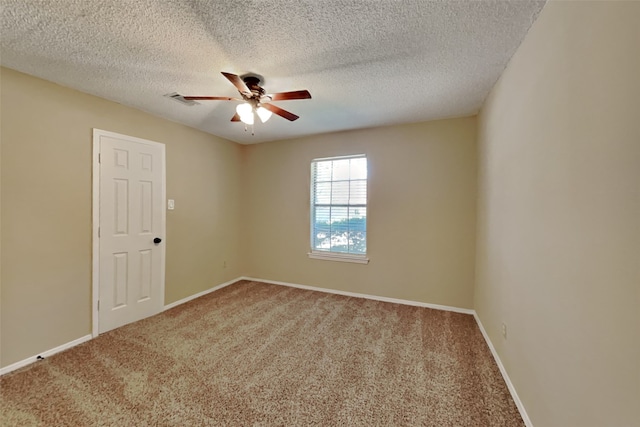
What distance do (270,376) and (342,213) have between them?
7.82 ft

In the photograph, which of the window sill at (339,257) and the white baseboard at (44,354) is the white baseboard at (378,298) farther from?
the white baseboard at (44,354)

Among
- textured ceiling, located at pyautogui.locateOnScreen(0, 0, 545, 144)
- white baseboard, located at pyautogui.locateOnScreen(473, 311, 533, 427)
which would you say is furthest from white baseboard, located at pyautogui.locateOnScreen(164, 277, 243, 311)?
white baseboard, located at pyautogui.locateOnScreen(473, 311, 533, 427)

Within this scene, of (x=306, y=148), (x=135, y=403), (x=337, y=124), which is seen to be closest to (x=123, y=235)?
(x=135, y=403)

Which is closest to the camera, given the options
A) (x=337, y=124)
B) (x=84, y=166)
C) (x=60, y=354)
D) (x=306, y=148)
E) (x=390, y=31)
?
(x=390, y=31)

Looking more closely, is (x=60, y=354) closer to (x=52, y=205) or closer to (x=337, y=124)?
(x=52, y=205)

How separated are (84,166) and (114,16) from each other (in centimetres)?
160

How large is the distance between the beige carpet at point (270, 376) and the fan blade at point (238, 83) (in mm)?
2210

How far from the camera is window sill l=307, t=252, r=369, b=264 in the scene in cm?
358

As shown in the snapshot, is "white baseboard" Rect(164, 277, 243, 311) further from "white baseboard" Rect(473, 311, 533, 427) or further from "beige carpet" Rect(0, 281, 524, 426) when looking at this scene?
"white baseboard" Rect(473, 311, 533, 427)

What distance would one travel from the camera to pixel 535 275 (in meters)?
1.41

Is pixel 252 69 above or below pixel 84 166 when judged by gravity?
above

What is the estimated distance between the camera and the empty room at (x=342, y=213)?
1.02m

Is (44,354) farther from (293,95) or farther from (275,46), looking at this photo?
(275,46)

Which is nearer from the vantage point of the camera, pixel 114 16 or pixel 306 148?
pixel 114 16
